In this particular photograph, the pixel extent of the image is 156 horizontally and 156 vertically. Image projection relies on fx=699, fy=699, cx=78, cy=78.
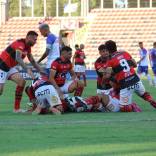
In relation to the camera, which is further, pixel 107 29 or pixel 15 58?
pixel 107 29

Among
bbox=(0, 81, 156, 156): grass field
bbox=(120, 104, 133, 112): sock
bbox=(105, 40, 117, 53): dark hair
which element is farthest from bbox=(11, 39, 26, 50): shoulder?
bbox=(120, 104, 133, 112): sock

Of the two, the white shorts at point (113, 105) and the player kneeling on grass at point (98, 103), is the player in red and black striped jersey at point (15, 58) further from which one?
the white shorts at point (113, 105)

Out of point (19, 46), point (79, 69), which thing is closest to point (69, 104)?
point (19, 46)

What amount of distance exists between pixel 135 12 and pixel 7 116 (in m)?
43.5

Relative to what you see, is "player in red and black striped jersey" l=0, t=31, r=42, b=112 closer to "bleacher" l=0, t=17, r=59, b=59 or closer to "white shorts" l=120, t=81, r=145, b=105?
"white shorts" l=120, t=81, r=145, b=105

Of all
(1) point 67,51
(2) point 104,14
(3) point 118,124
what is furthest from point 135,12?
(3) point 118,124

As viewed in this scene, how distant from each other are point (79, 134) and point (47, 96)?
408 centimetres

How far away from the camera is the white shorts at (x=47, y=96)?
13.5 meters

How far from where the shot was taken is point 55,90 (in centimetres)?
1357

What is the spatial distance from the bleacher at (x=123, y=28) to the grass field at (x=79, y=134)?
39.6 m

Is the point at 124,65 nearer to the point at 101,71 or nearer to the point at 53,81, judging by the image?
the point at 101,71

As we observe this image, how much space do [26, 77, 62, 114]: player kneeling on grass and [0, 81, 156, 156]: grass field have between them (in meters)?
0.41

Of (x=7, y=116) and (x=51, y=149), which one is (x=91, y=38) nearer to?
(x=7, y=116)

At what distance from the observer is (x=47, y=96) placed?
13523 millimetres
